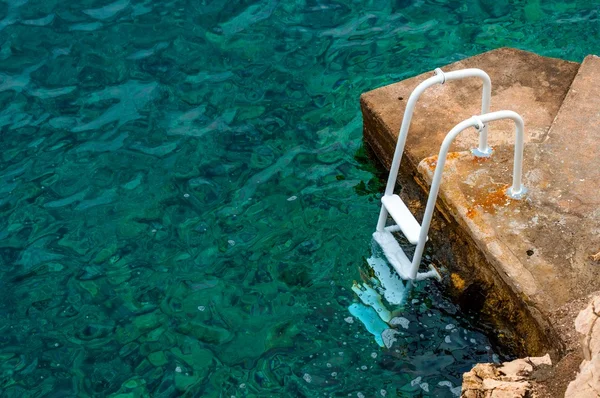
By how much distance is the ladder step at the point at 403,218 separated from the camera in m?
5.36

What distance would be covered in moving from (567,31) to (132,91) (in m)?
4.62

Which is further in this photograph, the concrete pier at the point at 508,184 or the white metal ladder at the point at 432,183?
the concrete pier at the point at 508,184

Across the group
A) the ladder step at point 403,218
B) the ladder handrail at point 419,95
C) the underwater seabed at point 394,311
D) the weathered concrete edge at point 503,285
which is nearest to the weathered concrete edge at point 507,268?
the weathered concrete edge at point 503,285

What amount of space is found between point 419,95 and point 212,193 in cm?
230

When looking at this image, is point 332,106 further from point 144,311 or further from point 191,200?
point 144,311

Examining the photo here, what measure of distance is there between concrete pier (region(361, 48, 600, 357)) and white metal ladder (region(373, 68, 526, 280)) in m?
0.19

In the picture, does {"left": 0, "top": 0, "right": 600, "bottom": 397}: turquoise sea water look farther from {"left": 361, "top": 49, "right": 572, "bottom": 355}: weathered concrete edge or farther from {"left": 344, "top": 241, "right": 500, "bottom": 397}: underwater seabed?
{"left": 361, "top": 49, "right": 572, "bottom": 355}: weathered concrete edge

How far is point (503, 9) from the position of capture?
28.2 feet

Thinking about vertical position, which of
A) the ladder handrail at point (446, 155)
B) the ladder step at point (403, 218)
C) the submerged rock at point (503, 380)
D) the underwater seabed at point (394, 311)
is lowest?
the underwater seabed at point (394, 311)

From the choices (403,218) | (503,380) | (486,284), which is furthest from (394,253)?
(503,380)

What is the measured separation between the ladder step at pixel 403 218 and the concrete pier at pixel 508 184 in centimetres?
29

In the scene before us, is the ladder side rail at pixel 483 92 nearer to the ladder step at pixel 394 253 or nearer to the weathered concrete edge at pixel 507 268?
the weathered concrete edge at pixel 507 268

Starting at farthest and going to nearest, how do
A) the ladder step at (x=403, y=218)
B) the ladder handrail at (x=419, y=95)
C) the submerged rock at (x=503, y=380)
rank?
the ladder step at (x=403, y=218), the ladder handrail at (x=419, y=95), the submerged rock at (x=503, y=380)

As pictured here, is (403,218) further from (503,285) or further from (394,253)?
(503,285)
